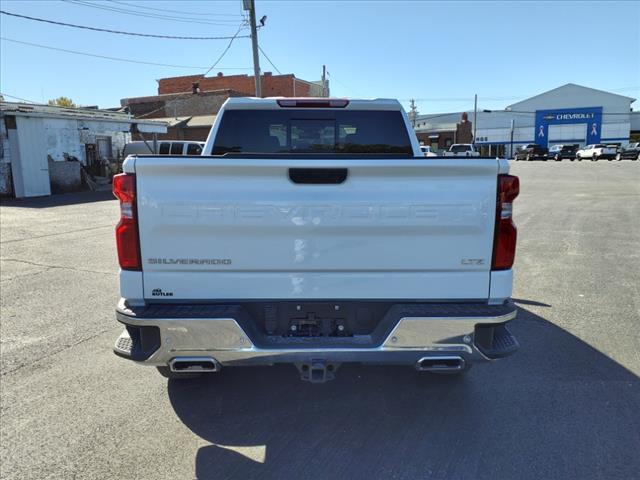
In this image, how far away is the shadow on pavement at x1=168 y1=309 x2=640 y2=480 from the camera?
2883 mm

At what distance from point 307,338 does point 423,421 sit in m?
1.11

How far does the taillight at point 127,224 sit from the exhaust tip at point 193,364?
1.95 feet

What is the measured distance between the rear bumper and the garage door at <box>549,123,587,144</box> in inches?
3183

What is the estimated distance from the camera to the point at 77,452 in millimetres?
3062

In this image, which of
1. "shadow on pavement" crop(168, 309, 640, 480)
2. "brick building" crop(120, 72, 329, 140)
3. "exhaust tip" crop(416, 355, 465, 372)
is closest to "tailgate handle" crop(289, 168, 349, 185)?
"exhaust tip" crop(416, 355, 465, 372)

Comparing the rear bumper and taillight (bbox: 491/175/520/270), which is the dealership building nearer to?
taillight (bbox: 491/175/520/270)

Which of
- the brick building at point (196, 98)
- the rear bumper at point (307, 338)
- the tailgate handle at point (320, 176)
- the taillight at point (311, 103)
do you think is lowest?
the rear bumper at point (307, 338)

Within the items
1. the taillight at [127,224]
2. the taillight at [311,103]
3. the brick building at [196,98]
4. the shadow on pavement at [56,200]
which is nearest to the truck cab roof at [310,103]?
the taillight at [311,103]

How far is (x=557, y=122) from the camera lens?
74.8 meters

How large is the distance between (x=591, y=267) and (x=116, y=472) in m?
7.32

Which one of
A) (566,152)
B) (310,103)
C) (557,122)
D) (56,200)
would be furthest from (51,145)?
(557,122)

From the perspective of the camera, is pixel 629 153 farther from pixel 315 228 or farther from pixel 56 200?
pixel 315 228

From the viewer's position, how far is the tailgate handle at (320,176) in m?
2.85

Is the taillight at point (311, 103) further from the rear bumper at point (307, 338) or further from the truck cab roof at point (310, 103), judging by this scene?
the rear bumper at point (307, 338)
